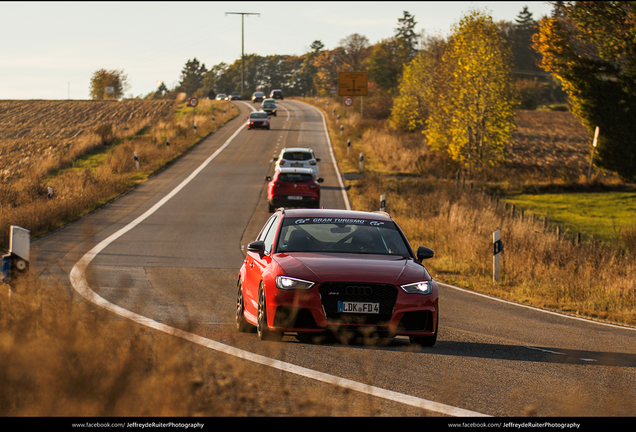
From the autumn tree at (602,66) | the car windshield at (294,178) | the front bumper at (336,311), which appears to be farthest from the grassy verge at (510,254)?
the front bumper at (336,311)

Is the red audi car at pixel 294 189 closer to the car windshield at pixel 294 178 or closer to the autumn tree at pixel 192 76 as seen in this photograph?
the car windshield at pixel 294 178

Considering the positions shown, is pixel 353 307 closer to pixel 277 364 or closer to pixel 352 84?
pixel 277 364

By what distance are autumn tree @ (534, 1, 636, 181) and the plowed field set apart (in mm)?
22835

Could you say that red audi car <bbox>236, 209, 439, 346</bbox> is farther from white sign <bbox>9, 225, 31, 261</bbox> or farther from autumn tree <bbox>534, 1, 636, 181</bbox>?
autumn tree <bbox>534, 1, 636, 181</bbox>

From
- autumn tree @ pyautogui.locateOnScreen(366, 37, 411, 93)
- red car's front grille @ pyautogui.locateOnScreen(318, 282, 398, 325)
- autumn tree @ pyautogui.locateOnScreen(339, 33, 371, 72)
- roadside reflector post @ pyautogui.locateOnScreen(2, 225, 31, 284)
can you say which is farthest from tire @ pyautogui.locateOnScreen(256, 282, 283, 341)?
Result: autumn tree @ pyautogui.locateOnScreen(339, 33, 371, 72)

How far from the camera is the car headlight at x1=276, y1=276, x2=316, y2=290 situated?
23.9ft

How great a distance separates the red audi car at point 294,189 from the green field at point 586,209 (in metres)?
10.2

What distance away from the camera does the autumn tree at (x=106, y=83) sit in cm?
10200

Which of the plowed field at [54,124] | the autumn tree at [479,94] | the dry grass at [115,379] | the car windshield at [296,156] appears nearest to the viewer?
the dry grass at [115,379]

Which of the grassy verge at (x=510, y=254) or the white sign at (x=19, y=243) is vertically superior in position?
the white sign at (x=19, y=243)

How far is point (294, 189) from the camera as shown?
2412 centimetres

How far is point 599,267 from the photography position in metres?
16.4

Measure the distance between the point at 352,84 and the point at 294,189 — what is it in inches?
1813
